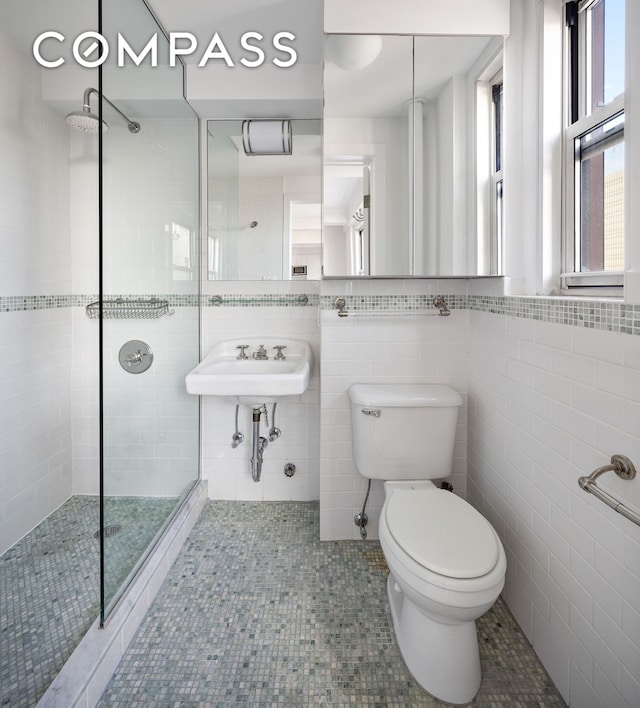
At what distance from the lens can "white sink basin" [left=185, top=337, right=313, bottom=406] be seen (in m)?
1.99

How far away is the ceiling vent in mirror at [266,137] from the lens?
7.93ft

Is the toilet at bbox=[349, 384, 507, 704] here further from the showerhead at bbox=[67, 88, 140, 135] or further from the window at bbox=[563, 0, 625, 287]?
the showerhead at bbox=[67, 88, 140, 135]

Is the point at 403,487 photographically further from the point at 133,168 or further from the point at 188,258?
the point at 133,168

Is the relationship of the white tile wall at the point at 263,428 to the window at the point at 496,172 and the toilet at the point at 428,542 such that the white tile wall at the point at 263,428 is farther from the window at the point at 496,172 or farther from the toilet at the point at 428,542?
the window at the point at 496,172

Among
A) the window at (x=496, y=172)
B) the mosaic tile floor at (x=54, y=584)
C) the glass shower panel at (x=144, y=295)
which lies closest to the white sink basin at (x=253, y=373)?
the glass shower panel at (x=144, y=295)

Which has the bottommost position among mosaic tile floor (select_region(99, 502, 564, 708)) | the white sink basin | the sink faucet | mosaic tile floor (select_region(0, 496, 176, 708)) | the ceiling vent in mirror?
mosaic tile floor (select_region(99, 502, 564, 708))

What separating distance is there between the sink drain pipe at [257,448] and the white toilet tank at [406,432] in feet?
1.99

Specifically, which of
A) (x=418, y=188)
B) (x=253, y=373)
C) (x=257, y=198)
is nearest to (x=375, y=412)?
(x=253, y=373)

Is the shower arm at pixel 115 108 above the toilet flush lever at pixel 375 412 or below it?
above

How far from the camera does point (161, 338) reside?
2055 mm

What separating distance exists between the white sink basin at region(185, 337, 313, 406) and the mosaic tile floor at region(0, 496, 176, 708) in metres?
0.55

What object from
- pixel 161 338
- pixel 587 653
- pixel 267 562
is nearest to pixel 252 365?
pixel 161 338

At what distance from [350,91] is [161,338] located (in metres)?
1.32

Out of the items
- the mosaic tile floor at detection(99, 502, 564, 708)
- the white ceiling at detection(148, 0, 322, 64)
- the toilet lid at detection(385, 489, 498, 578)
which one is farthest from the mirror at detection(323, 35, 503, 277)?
the mosaic tile floor at detection(99, 502, 564, 708)
